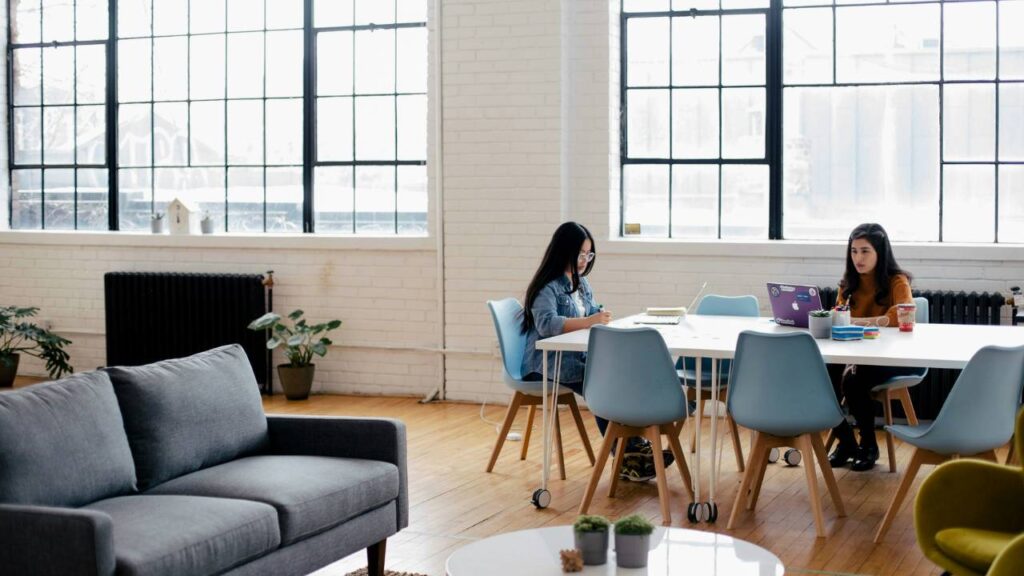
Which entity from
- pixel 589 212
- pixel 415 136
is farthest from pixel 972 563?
pixel 415 136

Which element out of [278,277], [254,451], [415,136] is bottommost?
[254,451]

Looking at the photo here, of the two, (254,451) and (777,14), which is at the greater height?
(777,14)

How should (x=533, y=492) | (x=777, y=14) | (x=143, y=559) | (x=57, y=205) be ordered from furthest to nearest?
(x=57, y=205), (x=777, y=14), (x=533, y=492), (x=143, y=559)

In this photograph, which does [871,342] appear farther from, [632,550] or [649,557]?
[632,550]

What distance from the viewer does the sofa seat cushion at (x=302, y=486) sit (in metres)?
3.92

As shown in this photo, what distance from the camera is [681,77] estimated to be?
8.07m

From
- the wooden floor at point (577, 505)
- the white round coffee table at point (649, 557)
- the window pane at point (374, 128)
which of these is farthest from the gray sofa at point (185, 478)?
the window pane at point (374, 128)

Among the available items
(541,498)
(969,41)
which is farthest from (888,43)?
(541,498)

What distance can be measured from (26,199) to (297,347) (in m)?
3.02

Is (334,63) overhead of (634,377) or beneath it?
overhead

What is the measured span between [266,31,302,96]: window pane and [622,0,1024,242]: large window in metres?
2.47

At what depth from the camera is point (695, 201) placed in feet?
26.5

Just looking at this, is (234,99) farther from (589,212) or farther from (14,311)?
(589,212)

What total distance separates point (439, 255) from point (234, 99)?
2164 mm
